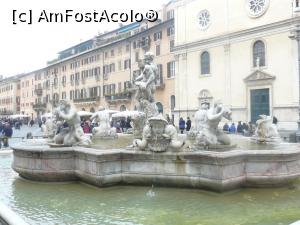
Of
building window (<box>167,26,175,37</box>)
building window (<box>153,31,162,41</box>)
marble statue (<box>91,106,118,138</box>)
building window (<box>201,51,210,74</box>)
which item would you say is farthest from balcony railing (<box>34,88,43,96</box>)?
marble statue (<box>91,106,118,138</box>)

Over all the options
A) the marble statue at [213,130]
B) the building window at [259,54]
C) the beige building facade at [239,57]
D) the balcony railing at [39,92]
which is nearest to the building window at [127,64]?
the beige building facade at [239,57]

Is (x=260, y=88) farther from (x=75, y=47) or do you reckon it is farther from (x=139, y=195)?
(x=75, y=47)

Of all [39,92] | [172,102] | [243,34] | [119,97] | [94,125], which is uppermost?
[243,34]

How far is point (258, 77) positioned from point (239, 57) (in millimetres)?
2740

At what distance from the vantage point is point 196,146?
8.07m

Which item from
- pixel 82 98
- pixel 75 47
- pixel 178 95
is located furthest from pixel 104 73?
pixel 178 95

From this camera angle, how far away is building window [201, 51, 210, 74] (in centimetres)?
3573

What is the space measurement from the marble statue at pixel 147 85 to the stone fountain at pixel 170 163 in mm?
3217

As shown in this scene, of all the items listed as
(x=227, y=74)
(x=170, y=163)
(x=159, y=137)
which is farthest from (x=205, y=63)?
(x=170, y=163)

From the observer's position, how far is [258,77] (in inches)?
1228

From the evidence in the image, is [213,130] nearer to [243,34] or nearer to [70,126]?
[70,126]

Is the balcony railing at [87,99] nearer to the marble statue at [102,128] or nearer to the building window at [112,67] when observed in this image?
the building window at [112,67]

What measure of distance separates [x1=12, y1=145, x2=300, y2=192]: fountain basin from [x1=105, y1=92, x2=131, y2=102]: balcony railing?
136ft

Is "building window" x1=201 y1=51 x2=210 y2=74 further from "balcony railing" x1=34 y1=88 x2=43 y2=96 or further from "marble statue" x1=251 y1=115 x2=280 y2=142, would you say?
"balcony railing" x1=34 y1=88 x2=43 y2=96
